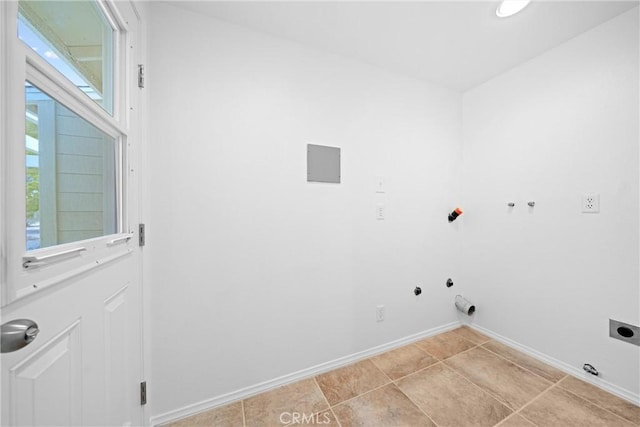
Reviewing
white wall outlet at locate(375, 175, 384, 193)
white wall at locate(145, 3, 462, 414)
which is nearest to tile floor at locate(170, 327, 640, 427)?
white wall at locate(145, 3, 462, 414)

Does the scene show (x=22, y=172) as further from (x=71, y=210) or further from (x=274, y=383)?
(x=274, y=383)

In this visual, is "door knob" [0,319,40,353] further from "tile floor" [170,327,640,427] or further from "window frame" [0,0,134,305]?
"tile floor" [170,327,640,427]

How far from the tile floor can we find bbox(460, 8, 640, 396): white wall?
10.9 inches

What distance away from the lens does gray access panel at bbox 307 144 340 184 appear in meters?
1.66

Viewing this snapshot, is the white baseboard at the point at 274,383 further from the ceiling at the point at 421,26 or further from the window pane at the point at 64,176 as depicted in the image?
the ceiling at the point at 421,26

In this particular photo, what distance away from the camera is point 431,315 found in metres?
2.20

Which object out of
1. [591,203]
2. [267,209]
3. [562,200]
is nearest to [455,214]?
[562,200]

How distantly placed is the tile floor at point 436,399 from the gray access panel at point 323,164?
4.69 ft

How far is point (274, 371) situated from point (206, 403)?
1.37 ft

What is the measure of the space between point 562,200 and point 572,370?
48.1 inches

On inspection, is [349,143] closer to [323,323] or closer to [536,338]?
[323,323]

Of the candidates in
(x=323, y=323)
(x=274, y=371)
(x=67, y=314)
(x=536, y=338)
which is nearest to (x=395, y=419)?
(x=323, y=323)

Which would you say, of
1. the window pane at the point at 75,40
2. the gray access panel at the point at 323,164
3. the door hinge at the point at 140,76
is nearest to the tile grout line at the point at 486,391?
the gray access panel at the point at 323,164

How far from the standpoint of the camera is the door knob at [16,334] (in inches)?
16.9
